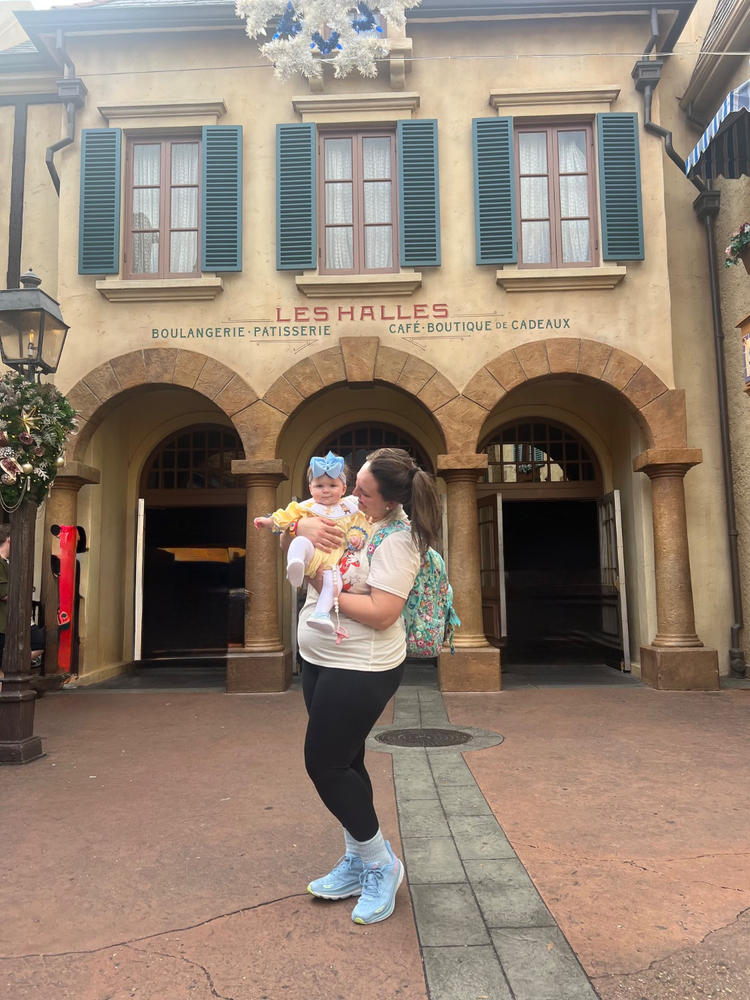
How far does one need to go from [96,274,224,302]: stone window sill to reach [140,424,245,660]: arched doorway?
8.16ft

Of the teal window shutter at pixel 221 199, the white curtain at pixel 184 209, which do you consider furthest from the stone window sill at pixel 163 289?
the white curtain at pixel 184 209

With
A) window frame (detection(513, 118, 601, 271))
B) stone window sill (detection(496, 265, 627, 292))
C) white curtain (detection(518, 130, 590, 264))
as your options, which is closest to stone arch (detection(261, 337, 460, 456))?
stone window sill (detection(496, 265, 627, 292))

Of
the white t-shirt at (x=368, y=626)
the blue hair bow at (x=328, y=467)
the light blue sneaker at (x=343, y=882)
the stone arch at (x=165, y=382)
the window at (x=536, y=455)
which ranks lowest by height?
the light blue sneaker at (x=343, y=882)

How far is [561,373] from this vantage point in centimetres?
904

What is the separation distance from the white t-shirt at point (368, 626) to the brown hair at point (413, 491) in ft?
0.19

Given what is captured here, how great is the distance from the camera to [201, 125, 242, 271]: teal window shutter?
30.6 ft

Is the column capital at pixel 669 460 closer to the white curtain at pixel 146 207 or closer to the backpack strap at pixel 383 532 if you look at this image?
the white curtain at pixel 146 207

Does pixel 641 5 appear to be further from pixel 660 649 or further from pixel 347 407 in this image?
pixel 660 649

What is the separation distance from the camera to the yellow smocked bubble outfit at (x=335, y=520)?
2801mm

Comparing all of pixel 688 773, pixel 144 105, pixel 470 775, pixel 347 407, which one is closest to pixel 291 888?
pixel 470 775

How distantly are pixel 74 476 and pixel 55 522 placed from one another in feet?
1.98

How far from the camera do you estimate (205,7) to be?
9383mm

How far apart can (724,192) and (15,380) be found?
894cm

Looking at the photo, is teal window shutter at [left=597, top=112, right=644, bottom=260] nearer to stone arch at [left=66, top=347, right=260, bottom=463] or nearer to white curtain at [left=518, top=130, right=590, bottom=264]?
white curtain at [left=518, top=130, right=590, bottom=264]
